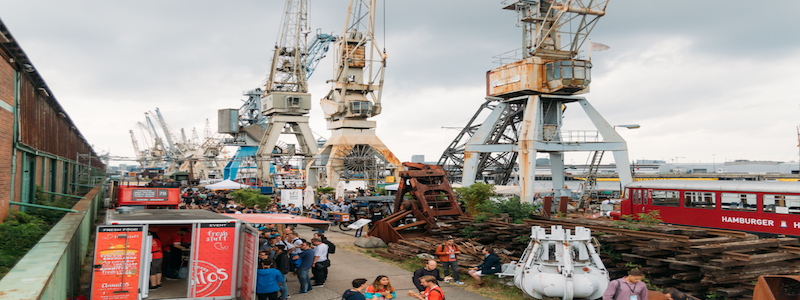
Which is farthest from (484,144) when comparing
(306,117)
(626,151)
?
(306,117)

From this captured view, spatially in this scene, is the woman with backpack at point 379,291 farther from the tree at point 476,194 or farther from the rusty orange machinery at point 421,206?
the tree at point 476,194

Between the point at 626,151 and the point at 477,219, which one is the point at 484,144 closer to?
the point at 626,151

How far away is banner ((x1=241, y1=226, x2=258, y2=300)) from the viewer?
10180mm

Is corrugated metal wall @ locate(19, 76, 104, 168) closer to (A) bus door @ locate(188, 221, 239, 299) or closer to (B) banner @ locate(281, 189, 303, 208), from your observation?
(A) bus door @ locate(188, 221, 239, 299)

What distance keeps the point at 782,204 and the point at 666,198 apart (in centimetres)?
405

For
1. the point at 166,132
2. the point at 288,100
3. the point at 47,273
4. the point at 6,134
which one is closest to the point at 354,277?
the point at 47,273

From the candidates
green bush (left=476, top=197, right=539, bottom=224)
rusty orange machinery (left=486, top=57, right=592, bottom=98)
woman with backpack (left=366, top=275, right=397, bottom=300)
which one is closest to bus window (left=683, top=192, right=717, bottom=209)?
green bush (left=476, top=197, right=539, bottom=224)

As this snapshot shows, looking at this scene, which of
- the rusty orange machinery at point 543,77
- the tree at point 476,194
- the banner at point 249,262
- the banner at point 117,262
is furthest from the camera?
the rusty orange machinery at point 543,77

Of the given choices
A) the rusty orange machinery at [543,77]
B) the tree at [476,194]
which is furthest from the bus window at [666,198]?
the rusty orange machinery at [543,77]

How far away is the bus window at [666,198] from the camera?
783 inches

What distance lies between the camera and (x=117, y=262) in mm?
9867

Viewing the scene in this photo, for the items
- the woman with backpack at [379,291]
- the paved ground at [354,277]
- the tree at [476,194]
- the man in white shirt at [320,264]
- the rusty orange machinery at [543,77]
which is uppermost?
the rusty orange machinery at [543,77]

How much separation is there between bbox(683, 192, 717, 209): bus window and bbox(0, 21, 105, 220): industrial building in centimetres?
2011

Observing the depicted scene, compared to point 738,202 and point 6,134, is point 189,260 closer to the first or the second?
point 6,134
